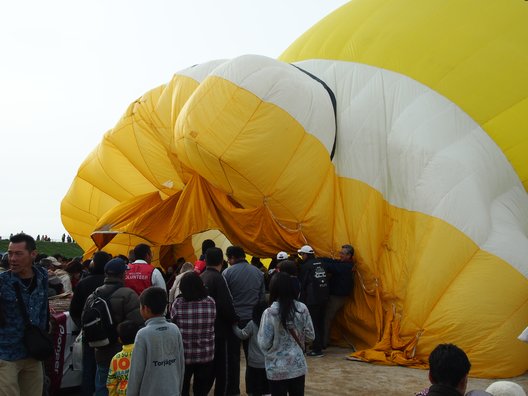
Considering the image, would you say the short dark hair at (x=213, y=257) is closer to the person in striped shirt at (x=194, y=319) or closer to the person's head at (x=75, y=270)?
the person in striped shirt at (x=194, y=319)

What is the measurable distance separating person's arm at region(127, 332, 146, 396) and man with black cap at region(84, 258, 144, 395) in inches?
42.8

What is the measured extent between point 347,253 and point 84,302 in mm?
3865

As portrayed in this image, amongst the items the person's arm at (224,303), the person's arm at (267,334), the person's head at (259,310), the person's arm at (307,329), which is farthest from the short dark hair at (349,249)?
the person's arm at (267,334)

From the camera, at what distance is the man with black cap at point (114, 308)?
462 centimetres

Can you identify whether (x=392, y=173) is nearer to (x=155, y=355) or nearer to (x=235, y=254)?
(x=235, y=254)

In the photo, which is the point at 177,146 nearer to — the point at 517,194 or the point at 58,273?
the point at 58,273

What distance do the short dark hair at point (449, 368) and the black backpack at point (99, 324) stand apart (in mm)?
2813

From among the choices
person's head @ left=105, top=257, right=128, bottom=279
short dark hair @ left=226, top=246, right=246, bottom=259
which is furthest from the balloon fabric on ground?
person's head @ left=105, top=257, right=128, bottom=279

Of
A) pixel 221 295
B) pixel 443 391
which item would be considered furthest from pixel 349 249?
pixel 443 391

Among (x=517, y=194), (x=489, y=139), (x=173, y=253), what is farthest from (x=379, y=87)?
(x=173, y=253)

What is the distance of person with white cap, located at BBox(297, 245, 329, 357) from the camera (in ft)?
25.0

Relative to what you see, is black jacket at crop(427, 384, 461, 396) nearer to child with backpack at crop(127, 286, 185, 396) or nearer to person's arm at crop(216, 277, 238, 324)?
child with backpack at crop(127, 286, 185, 396)

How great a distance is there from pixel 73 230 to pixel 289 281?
8771mm

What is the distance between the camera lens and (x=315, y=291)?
25.0ft
